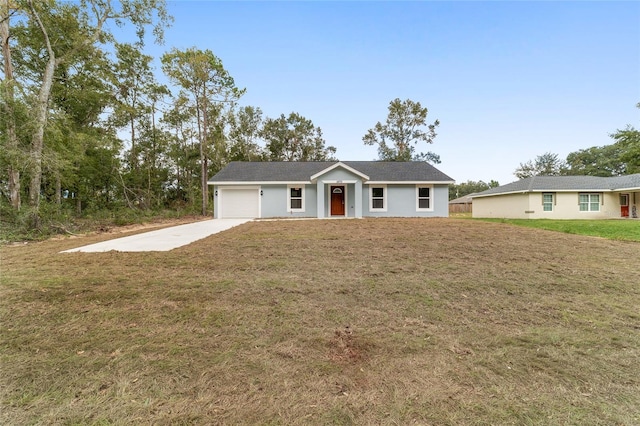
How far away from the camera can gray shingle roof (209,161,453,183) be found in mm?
17109

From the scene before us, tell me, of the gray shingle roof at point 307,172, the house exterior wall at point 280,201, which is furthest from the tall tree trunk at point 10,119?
the house exterior wall at point 280,201

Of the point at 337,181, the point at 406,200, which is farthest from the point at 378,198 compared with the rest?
the point at 337,181

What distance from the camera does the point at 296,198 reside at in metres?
17.2

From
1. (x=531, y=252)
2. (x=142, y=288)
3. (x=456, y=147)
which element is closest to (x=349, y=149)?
(x=456, y=147)

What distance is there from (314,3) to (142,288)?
13942 millimetres

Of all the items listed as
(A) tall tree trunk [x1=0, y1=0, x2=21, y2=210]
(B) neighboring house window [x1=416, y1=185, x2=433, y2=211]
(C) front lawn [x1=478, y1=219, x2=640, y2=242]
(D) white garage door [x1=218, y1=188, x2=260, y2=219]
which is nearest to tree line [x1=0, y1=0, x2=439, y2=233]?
(A) tall tree trunk [x1=0, y1=0, x2=21, y2=210]

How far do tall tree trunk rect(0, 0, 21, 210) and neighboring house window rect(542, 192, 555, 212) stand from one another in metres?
28.9

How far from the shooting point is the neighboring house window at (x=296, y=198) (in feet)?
56.1

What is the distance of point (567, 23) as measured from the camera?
11.8 meters

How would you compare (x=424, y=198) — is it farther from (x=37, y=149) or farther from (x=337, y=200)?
(x=37, y=149)

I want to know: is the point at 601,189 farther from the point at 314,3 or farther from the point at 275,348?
the point at 275,348

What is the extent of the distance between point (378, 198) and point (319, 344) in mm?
15580

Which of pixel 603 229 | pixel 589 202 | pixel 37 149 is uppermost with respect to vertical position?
pixel 37 149

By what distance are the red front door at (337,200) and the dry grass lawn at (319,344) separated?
12.4m
